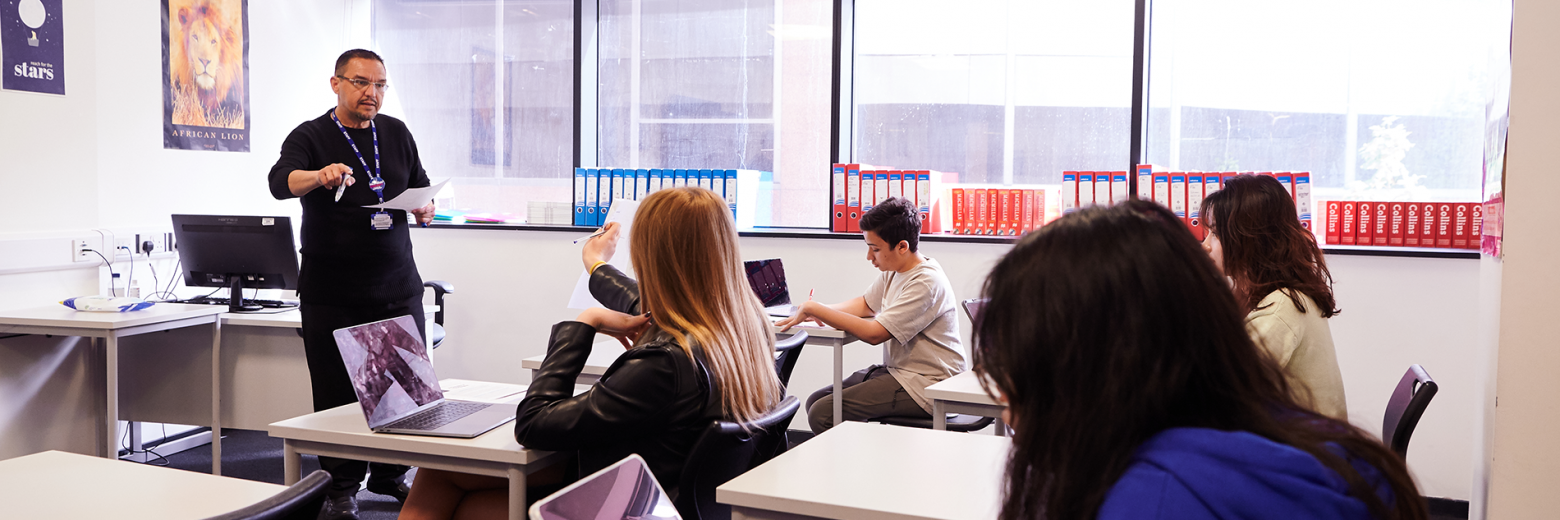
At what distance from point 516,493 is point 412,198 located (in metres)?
1.43

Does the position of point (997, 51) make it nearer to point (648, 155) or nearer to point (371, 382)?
point (648, 155)

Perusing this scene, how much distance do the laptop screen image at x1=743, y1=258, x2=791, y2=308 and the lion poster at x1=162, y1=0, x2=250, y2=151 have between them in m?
2.43

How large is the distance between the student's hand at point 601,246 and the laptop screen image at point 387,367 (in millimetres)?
397

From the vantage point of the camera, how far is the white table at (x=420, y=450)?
5.86 ft

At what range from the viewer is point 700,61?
4.97m

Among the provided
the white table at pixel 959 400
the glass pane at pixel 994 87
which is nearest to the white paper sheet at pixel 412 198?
the white table at pixel 959 400

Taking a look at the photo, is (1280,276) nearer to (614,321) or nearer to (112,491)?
(614,321)

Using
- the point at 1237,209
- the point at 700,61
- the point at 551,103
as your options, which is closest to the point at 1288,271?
the point at 1237,209

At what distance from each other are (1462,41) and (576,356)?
369 centimetres

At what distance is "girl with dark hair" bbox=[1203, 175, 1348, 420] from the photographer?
206 centimetres

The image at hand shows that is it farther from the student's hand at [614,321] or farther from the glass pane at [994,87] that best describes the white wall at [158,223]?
the student's hand at [614,321]

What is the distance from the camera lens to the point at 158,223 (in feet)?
13.6

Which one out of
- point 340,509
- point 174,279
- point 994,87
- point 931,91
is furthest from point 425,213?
point 994,87

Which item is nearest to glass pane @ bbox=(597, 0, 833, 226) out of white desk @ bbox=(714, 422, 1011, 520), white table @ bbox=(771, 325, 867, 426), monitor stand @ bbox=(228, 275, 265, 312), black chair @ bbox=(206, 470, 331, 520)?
white table @ bbox=(771, 325, 867, 426)
